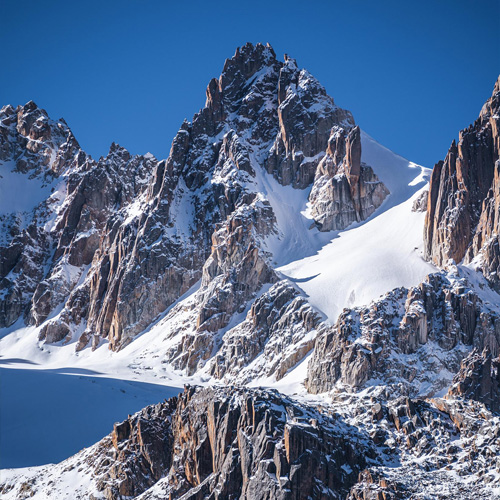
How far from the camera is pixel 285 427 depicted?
3600 inches

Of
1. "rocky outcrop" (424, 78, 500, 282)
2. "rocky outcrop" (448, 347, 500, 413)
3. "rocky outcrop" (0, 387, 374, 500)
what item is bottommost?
"rocky outcrop" (0, 387, 374, 500)

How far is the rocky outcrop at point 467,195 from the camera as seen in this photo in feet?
576

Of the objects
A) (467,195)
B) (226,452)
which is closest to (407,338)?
(467,195)

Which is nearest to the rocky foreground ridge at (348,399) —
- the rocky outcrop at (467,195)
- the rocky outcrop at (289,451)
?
the rocky outcrop at (289,451)

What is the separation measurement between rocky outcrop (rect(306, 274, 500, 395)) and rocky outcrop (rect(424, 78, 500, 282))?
77.9 ft

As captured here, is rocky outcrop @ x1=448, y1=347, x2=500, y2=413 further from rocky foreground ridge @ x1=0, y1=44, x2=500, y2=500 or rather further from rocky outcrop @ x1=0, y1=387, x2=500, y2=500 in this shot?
rocky outcrop @ x1=0, y1=387, x2=500, y2=500

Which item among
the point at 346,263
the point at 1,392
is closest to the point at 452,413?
the point at 346,263

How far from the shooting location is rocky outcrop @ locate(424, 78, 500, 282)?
17550 cm

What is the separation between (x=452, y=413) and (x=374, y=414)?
30.1 ft

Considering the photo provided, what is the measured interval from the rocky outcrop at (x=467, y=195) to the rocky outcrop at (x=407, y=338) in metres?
23.8

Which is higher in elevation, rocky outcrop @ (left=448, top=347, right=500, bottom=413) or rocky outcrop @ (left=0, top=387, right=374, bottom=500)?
rocky outcrop @ (left=448, top=347, right=500, bottom=413)

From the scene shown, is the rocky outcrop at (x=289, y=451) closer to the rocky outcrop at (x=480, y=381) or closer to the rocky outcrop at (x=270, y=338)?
the rocky outcrop at (x=480, y=381)

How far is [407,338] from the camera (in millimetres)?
145625

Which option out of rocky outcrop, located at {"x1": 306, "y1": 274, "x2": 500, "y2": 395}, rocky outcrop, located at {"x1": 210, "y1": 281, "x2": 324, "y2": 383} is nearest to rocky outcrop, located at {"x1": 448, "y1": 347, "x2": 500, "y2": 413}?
rocky outcrop, located at {"x1": 306, "y1": 274, "x2": 500, "y2": 395}
